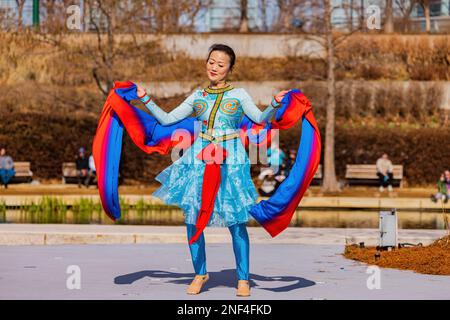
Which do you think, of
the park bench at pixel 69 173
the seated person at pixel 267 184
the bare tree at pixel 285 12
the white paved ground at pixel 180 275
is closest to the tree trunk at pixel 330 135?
the seated person at pixel 267 184

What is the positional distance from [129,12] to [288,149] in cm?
614

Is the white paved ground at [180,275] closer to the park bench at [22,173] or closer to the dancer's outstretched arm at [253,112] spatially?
the dancer's outstretched arm at [253,112]

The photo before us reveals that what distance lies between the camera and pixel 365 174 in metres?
31.3

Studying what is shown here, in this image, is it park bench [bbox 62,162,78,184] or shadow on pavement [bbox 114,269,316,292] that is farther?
park bench [bbox 62,162,78,184]

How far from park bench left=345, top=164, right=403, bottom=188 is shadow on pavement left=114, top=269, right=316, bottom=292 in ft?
68.0

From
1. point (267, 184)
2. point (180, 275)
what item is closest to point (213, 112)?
point (180, 275)

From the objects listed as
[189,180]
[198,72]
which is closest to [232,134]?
[189,180]

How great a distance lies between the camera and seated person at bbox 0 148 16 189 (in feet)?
96.0

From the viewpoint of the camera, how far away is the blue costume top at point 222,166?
916 centimetres

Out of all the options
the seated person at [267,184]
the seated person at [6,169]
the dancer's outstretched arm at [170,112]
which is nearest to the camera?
the dancer's outstretched arm at [170,112]

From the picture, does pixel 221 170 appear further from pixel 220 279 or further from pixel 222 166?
pixel 220 279

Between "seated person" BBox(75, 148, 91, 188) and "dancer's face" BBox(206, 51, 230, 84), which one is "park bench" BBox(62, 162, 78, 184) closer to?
"seated person" BBox(75, 148, 91, 188)

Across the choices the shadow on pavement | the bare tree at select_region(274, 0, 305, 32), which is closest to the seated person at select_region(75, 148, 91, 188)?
the bare tree at select_region(274, 0, 305, 32)
